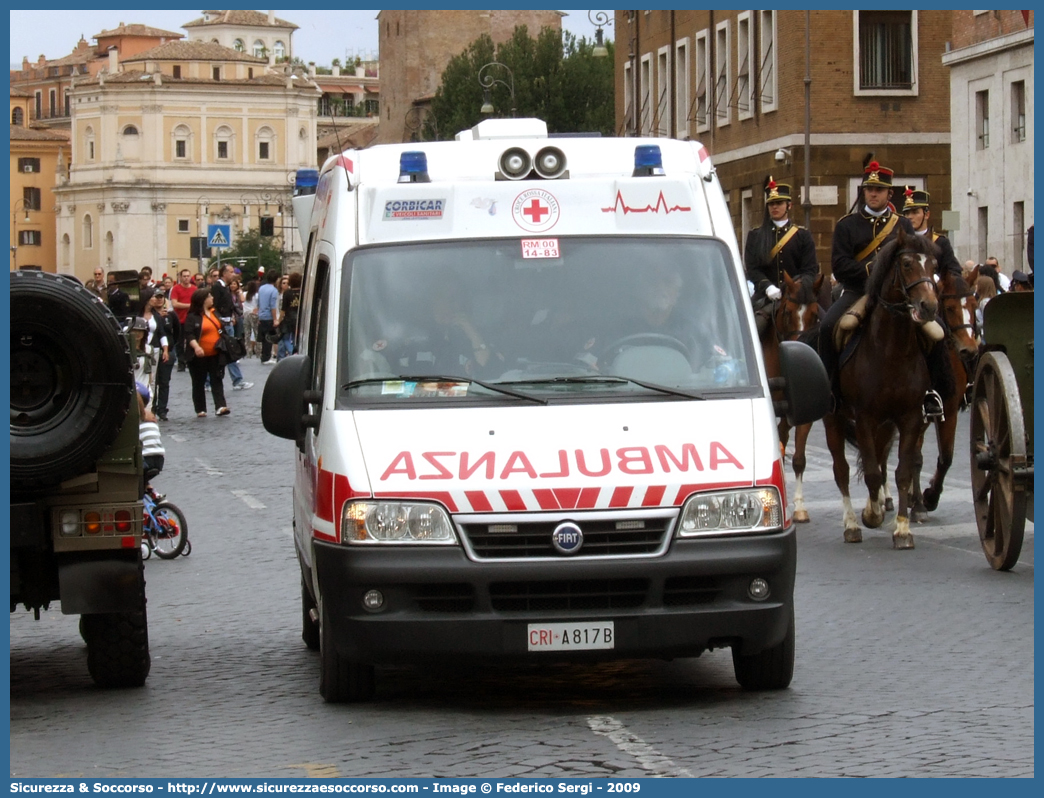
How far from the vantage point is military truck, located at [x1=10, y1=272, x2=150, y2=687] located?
8.65 meters

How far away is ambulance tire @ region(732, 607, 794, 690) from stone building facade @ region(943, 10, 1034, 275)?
122 ft

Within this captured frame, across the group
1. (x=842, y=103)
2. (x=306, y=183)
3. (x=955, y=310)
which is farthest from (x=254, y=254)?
(x=306, y=183)

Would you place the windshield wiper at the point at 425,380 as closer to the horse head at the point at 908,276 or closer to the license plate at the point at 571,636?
the license plate at the point at 571,636

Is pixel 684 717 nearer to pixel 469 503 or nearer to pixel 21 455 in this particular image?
pixel 469 503

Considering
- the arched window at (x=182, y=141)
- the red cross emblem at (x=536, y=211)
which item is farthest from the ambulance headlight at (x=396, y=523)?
the arched window at (x=182, y=141)

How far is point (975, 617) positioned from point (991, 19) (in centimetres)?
3813

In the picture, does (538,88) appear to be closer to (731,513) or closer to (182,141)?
(182,141)

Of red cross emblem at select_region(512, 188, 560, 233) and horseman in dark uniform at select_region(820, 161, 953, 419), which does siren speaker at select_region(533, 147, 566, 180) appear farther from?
horseman in dark uniform at select_region(820, 161, 953, 419)

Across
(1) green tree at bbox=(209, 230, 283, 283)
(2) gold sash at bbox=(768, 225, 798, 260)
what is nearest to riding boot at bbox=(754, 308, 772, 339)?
(2) gold sash at bbox=(768, 225, 798, 260)

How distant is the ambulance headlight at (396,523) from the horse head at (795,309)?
28.1ft

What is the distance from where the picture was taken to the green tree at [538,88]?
10338 cm

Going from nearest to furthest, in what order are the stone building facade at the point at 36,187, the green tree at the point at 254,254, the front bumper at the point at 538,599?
the front bumper at the point at 538,599 < the green tree at the point at 254,254 < the stone building facade at the point at 36,187

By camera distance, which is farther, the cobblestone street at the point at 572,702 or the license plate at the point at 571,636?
the license plate at the point at 571,636

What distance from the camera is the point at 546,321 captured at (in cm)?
885
